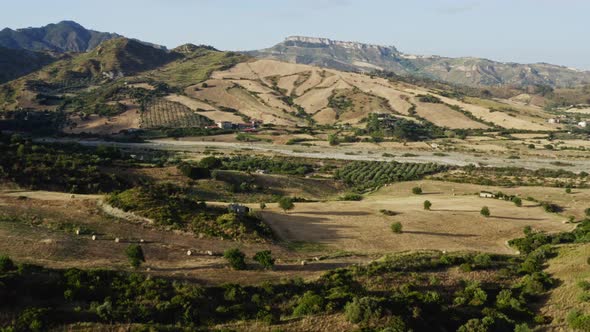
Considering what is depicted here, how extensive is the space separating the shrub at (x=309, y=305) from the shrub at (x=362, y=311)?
1.55m

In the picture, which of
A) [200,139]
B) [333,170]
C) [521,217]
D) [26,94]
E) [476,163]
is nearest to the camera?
[521,217]

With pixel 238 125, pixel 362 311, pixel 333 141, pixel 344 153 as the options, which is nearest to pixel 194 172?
pixel 362 311

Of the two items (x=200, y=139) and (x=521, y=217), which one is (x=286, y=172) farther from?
(x=200, y=139)

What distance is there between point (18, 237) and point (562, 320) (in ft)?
124

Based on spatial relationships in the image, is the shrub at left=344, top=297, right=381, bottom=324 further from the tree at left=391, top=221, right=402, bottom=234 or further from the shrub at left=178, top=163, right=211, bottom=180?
the shrub at left=178, top=163, right=211, bottom=180

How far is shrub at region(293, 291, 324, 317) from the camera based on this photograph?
84.7ft

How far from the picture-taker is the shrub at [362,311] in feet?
82.6

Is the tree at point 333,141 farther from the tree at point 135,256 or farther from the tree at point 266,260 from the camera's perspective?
the tree at point 135,256

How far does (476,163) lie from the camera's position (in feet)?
369

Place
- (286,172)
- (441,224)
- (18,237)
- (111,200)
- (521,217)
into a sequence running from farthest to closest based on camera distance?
(286,172) < (521,217) < (441,224) < (111,200) < (18,237)

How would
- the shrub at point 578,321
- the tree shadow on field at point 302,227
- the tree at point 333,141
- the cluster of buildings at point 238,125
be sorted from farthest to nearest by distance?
the cluster of buildings at point 238,125, the tree at point 333,141, the tree shadow on field at point 302,227, the shrub at point 578,321

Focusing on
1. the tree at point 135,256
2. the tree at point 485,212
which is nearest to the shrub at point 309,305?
the tree at point 135,256

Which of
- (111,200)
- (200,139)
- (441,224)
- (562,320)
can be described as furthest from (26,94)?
(562,320)

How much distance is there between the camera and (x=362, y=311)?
25.5 meters
